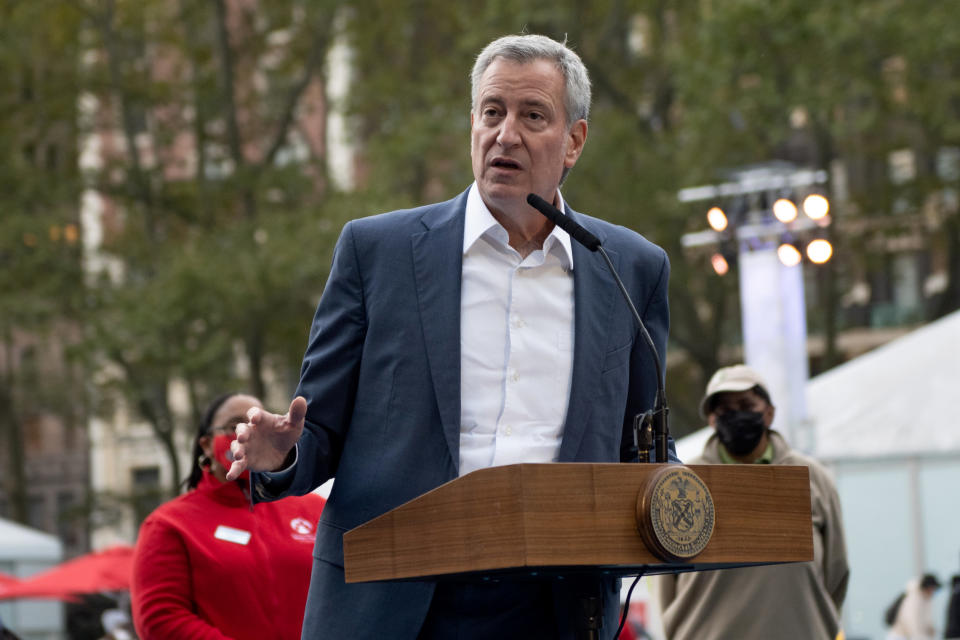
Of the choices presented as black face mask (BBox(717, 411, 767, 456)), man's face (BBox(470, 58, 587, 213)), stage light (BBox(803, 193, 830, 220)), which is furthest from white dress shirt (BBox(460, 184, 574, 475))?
stage light (BBox(803, 193, 830, 220))

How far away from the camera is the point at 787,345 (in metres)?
15.8

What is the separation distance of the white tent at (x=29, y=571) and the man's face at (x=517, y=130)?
18.2 m

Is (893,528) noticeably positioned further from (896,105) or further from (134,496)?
(134,496)

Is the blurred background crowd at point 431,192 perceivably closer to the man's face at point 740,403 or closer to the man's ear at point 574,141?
the man's face at point 740,403

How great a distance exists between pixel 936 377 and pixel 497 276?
50.8 ft

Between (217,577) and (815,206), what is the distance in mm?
11660

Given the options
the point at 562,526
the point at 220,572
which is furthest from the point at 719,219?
the point at 562,526

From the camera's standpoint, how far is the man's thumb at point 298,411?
9.17ft

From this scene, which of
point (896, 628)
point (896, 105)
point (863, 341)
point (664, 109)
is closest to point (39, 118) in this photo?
point (664, 109)

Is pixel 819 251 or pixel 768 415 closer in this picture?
pixel 768 415

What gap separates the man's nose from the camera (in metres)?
3.00

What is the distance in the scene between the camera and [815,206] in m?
16.0

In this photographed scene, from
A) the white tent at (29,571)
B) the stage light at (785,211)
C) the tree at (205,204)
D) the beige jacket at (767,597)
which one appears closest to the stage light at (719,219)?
the stage light at (785,211)

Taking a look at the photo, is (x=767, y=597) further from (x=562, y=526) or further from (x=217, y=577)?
(x=562, y=526)
